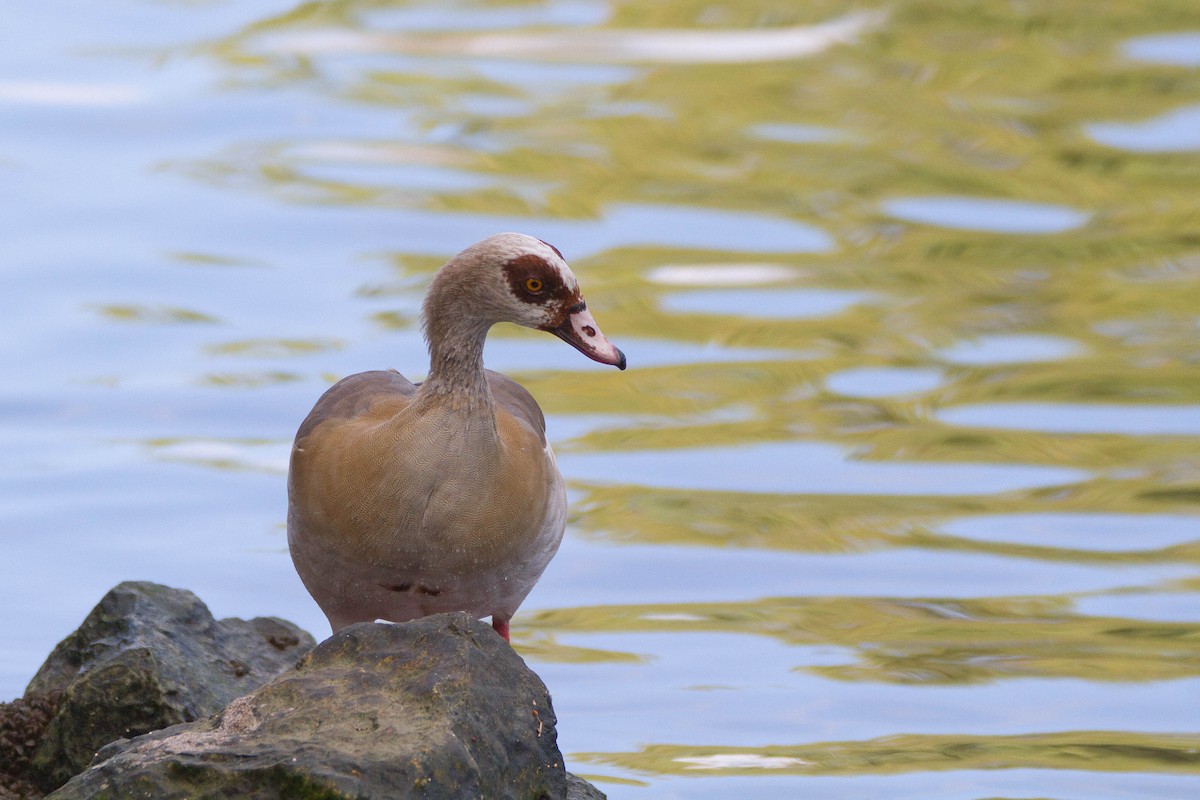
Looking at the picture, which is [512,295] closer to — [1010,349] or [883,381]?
[883,381]

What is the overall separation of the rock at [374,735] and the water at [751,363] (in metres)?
2.91

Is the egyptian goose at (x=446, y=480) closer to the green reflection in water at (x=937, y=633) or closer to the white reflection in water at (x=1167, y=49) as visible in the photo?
the green reflection in water at (x=937, y=633)

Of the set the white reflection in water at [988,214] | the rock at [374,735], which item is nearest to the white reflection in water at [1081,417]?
the white reflection in water at [988,214]

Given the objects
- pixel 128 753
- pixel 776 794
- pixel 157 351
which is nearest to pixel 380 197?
pixel 157 351

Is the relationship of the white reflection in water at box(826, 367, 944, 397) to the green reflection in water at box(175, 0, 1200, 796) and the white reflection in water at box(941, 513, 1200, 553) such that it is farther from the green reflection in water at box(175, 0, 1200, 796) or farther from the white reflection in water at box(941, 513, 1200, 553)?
the white reflection in water at box(941, 513, 1200, 553)

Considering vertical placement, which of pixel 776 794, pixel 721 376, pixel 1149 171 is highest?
pixel 1149 171

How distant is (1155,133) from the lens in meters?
19.2

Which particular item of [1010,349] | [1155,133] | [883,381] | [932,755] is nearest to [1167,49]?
[1155,133]

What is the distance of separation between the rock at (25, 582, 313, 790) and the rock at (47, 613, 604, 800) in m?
0.68

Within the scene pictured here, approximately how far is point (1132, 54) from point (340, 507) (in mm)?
15456

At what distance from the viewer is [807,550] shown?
474 inches

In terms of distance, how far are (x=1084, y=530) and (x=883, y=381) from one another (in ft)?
8.08

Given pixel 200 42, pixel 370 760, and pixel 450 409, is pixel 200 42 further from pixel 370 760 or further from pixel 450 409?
pixel 370 760

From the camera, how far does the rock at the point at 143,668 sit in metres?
6.78
